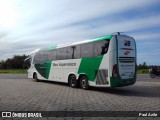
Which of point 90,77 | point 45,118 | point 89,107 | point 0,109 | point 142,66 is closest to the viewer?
point 45,118

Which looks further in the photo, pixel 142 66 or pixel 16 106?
pixel 142 66

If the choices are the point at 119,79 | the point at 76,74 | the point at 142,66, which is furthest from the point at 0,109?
the point at 142,66

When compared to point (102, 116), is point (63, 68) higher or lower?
higher

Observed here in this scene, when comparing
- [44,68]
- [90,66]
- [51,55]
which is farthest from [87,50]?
[44,68]

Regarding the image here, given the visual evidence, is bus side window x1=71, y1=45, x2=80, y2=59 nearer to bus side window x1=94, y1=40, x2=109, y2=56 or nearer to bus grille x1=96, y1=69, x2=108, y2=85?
bus side window x1=94, y1=40, x2=109, y2=56

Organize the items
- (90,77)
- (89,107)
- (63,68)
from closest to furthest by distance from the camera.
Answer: (89,107), (90,77), (63,68)

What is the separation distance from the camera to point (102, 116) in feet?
23.6

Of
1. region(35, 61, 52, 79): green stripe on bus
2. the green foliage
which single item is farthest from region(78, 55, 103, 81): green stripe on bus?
the green foliage

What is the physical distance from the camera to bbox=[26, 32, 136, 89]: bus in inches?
511

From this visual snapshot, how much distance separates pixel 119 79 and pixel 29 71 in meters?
13.3

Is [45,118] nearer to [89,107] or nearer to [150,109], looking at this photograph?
[89,107]

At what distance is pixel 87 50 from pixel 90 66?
110 centimetres

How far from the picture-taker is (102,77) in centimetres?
1344

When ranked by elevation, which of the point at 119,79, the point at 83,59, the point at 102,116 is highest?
the point at 83,59
